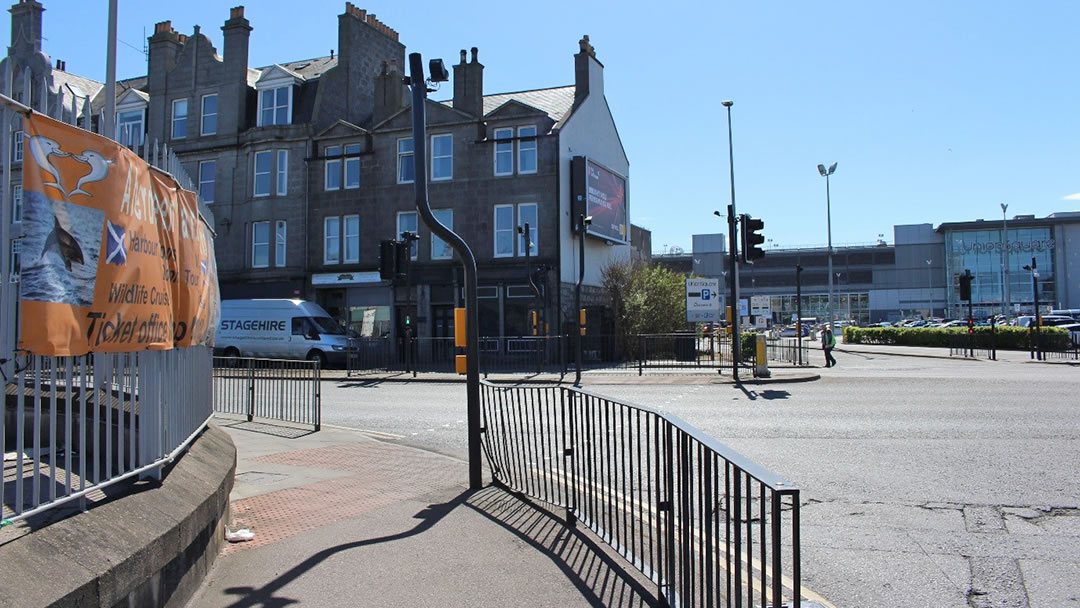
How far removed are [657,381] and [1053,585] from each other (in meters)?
16.8

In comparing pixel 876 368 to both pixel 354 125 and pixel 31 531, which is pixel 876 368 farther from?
pixel 31 531

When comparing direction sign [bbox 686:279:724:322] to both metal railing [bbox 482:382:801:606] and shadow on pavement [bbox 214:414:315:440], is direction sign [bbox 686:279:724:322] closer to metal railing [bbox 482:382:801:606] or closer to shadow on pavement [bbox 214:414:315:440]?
shadow on pavement [bbox 214:414:315:440]

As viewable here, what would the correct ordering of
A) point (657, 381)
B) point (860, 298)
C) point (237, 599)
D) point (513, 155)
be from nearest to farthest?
point (237, 599) < point (657, 381) < point (513, 155) < point (860, 298)

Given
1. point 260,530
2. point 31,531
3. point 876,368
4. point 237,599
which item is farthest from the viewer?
point 876,368

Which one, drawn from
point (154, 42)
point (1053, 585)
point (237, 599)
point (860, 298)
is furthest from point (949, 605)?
point (860, 298)

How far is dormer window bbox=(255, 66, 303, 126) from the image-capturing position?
121ft

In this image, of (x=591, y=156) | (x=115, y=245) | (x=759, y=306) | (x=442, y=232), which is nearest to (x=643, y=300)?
(x=759, y=306)

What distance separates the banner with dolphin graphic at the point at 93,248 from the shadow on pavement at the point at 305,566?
1.54 m

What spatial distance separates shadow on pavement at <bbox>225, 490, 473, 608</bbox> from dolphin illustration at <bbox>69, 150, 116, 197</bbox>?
7.93ft

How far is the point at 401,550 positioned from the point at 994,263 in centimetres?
10295

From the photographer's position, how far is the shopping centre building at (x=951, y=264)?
88.1 metres

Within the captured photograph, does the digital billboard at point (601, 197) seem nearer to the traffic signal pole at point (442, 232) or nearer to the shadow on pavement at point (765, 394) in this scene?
the shadow on pavement at point (765, 394)

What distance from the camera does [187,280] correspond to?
5074 mm

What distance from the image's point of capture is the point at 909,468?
28.1ft
